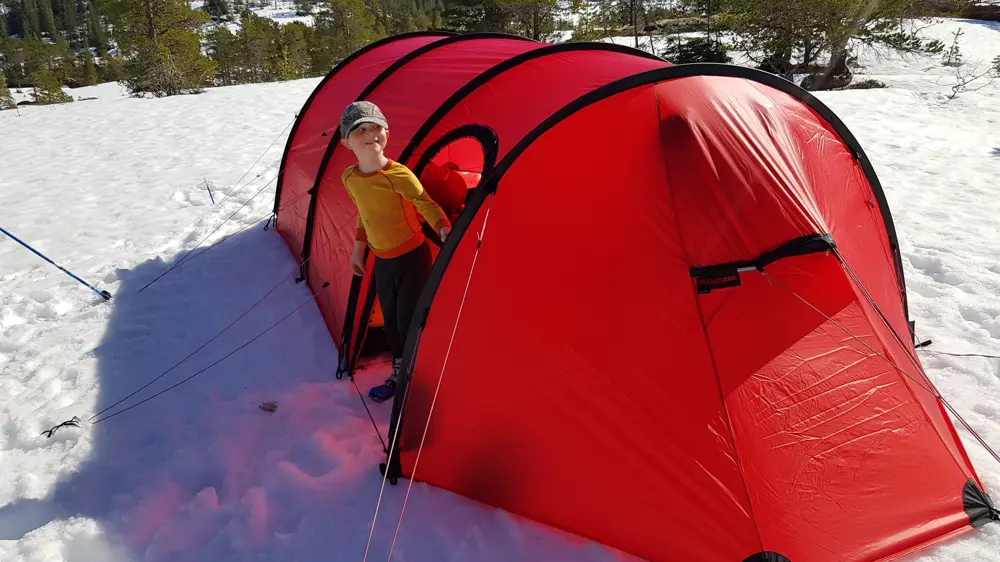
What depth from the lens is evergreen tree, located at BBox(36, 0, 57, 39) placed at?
84544 millimetres

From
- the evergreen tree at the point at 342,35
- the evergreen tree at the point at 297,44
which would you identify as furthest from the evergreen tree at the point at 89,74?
the evergreen tree at the point at 342,35

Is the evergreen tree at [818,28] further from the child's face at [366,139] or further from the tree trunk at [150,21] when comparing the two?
the tree trunk at [150,21]

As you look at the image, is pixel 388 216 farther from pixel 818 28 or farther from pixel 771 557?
pixel 818 28

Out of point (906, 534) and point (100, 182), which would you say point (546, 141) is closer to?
point (906, 534)

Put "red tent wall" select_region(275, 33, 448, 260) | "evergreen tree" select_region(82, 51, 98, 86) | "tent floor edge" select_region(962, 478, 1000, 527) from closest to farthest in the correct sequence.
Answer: "tent floor edge" select_region(962, 478, 1000, 527) → "red tent wall" select_region(275, 33, 448, 260) → "evergreen tree" select_region(82, 51, 98, 86)

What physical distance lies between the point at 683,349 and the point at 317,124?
470 centimetres

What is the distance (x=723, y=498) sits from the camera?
7.60ft

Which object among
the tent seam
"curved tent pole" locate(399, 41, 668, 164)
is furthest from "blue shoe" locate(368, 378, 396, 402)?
the tent seam

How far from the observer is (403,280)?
326 cm

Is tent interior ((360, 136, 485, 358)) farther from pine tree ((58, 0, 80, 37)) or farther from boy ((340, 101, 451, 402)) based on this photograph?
pine tree ((58, 0, 80, 37))

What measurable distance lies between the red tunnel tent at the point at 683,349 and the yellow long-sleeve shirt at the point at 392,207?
0.37 metres

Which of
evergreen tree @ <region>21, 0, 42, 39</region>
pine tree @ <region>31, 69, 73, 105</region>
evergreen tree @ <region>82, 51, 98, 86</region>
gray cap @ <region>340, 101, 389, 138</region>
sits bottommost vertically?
gray cap @ <region>340, 101, 389, 138</region>

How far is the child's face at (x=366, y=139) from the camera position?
9.38ft

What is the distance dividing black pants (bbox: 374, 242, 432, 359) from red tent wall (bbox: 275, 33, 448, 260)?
2.41 metres
